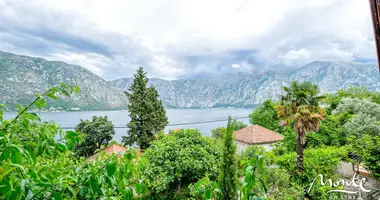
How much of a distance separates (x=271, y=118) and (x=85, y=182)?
25.0 m

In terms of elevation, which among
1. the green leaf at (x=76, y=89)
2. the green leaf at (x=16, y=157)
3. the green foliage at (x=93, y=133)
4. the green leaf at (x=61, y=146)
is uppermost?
the green leaf at (x=76, y=89)

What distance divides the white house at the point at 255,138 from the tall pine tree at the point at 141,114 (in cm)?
725

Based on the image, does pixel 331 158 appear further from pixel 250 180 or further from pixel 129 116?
pixel 129 116

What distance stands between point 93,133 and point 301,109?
15900 mm

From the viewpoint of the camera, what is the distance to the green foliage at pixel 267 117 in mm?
23469

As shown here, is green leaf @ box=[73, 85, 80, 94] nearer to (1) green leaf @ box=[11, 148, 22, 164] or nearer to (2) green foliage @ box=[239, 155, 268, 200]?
(1) green leaf @ box=[11, 148, 22, 164]

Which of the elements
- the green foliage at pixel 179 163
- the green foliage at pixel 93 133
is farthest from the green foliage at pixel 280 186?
the green foliage at pixel 93 133

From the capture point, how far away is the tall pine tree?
18.1 m

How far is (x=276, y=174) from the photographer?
912 cm

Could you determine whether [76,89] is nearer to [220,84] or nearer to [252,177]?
[252,177]

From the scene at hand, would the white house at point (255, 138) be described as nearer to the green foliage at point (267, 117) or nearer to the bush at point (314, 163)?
the green foliage at point (267, 117)

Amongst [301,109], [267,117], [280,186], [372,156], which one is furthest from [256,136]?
[280,186]

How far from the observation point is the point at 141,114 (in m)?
18.5

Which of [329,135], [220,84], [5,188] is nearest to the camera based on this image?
[5,188]
